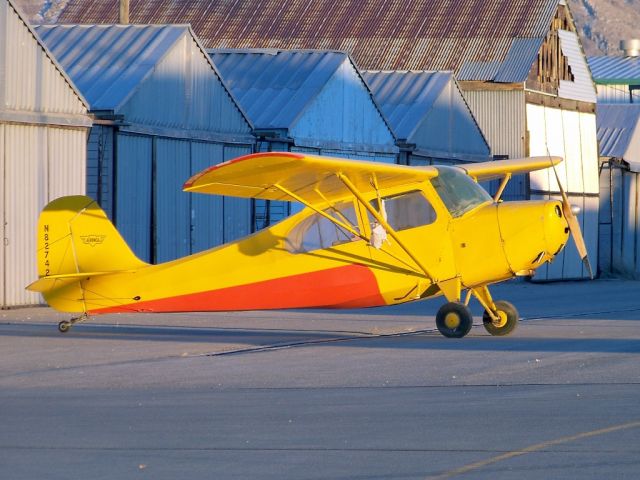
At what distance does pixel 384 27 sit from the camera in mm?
50219

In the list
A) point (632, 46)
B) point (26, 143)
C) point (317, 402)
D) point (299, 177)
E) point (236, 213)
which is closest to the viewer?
point (317, 402)

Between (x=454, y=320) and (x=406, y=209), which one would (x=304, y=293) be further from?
(x=454, y=320)

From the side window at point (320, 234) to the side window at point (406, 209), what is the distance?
0.39 m

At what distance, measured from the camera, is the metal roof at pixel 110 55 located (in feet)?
87.7

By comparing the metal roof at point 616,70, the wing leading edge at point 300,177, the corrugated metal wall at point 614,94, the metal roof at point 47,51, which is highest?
the metal roof at point 616,70

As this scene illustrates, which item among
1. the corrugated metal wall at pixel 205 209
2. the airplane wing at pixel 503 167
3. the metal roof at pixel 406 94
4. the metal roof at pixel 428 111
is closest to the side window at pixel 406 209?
the airplane wing at pixel 503 167

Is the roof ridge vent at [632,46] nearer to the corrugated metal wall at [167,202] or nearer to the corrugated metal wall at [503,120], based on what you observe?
the corrugated metal wall at [503,120]

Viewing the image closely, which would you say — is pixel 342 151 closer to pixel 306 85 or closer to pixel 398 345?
pixel 306 85

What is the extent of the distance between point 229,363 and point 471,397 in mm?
3906

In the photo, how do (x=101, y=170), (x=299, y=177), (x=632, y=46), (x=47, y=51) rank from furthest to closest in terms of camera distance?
1. (x=632, y=46)
2. (x=101, y=170)
3. (x=47, y=51)
4. (x=299, y=177)

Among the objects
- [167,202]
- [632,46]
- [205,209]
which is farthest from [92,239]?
[632,46]

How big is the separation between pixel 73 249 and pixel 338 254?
11.2 ft

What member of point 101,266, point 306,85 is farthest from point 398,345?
point 306,85

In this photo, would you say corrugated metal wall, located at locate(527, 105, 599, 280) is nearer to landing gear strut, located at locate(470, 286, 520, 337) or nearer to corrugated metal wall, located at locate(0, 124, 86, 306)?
corrugated metal wall, located at locate(0, 124, 86, 306)
